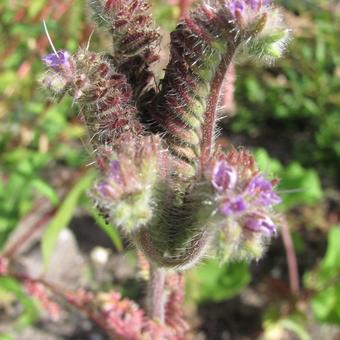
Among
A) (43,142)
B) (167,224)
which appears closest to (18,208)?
(43,142)

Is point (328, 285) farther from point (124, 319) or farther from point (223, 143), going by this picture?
point (124, 319)

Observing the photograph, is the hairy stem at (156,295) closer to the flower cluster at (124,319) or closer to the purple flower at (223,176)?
the flower cluster at (124,319)

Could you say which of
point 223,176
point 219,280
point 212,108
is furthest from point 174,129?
point 219,280

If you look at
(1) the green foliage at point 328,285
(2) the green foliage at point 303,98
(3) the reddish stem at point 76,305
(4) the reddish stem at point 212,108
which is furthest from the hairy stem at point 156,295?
(2) the green foliage at point 303,98

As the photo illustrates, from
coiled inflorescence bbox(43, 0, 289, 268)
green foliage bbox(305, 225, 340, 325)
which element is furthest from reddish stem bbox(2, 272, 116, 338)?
green foliage bbox(305, 225, 340, 325)

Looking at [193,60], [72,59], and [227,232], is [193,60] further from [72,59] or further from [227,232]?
[227,232]

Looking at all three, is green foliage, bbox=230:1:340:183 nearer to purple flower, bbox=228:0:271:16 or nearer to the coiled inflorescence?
the coiled inflorescence
